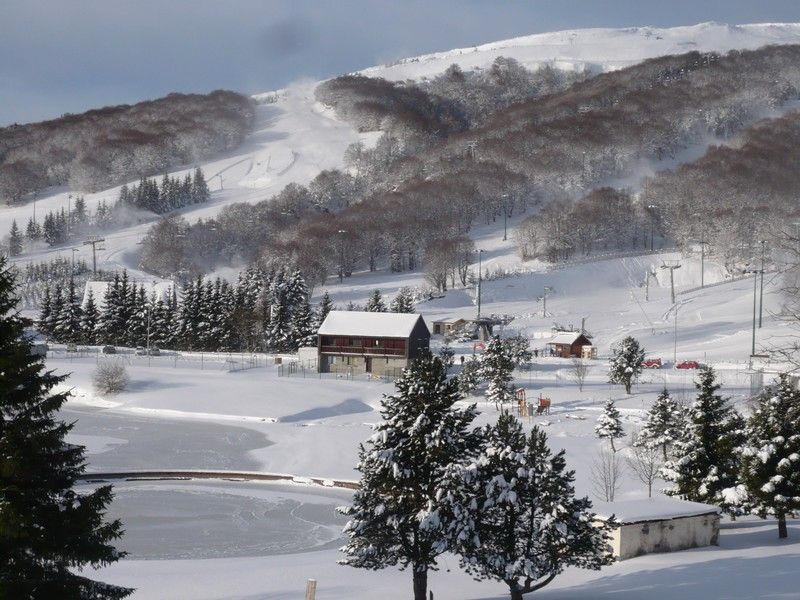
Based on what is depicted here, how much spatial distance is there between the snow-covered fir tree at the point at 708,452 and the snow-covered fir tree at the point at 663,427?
536cm

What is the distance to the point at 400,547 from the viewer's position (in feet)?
58.6

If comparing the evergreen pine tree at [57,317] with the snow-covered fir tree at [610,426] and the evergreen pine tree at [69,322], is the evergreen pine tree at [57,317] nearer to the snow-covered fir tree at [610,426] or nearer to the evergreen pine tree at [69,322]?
the evergreen pine tree at [69,322]

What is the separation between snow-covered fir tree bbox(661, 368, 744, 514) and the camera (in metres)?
25.5

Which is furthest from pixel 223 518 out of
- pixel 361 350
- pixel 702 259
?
pixel 702 259

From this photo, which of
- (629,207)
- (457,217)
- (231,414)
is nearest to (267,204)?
(457,217)

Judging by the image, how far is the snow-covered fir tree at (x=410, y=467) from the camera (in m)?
17.2

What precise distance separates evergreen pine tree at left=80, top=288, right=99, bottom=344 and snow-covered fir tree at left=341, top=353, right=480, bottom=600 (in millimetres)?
60713

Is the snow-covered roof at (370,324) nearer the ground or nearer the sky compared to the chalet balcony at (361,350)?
nearer the sky

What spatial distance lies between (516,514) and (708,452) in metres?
10.9

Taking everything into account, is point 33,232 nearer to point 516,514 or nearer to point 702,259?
point 702,259

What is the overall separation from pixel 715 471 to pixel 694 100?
6774 inches

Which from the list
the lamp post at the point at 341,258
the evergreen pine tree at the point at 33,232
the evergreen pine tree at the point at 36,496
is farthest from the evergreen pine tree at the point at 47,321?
the evergreen pine tree at the point at 33,232

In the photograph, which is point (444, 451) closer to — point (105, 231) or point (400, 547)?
point (400, 547)

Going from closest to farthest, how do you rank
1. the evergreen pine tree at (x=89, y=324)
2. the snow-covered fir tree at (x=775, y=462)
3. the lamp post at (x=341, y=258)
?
1. the snow-covered fir tree at (x=775, y=462)
2. the evergreen pine tree at (x=89, y=324)
3. the lamp post at (x=341, y=258)
